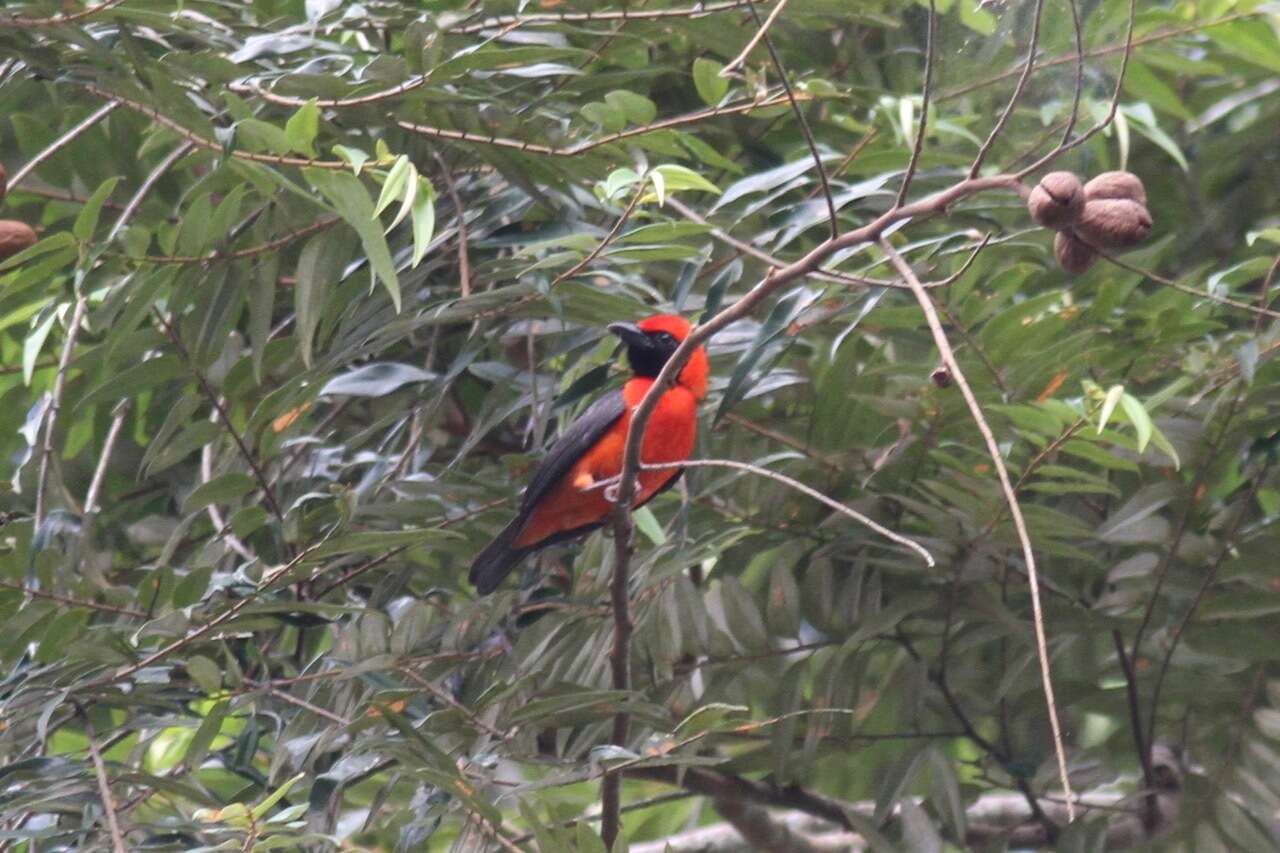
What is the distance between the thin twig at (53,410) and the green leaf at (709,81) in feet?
3.72

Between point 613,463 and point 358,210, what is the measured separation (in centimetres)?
142

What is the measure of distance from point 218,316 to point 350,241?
0.28m

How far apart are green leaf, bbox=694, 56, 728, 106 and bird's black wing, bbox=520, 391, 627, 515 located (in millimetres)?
778

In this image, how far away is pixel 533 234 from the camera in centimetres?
296

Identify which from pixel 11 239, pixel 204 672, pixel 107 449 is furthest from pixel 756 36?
pixel 107 449

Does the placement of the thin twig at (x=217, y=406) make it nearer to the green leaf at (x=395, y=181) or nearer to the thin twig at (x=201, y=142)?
the thin twig at (x=201, y=142)

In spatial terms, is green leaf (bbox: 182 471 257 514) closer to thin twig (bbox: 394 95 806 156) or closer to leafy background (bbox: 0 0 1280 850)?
leafy background (bbox: 0 0 1280 850)

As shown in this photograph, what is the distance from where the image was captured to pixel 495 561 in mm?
3205

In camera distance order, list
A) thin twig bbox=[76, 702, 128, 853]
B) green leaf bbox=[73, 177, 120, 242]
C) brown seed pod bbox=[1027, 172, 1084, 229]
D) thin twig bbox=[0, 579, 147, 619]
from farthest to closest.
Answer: thin twig bbox=[0, 579, 147, 619], green leaf bbox=[73, 177, 120, 242], thin twig bbox=[76, 702, 128, 853], brown seed pod bbox=[1027, 172, 1084, 229]

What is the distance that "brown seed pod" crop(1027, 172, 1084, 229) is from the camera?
1617 mm

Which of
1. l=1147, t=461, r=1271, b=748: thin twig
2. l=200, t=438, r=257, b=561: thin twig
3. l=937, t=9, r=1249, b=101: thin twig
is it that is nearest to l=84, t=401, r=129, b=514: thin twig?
l=200, t=438, r=257, b=561: thin twig

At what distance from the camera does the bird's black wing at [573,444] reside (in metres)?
3.06

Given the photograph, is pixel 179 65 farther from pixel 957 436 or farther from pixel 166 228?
pixel 957 436

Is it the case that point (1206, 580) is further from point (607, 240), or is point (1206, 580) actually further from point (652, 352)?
point (607, 240)
